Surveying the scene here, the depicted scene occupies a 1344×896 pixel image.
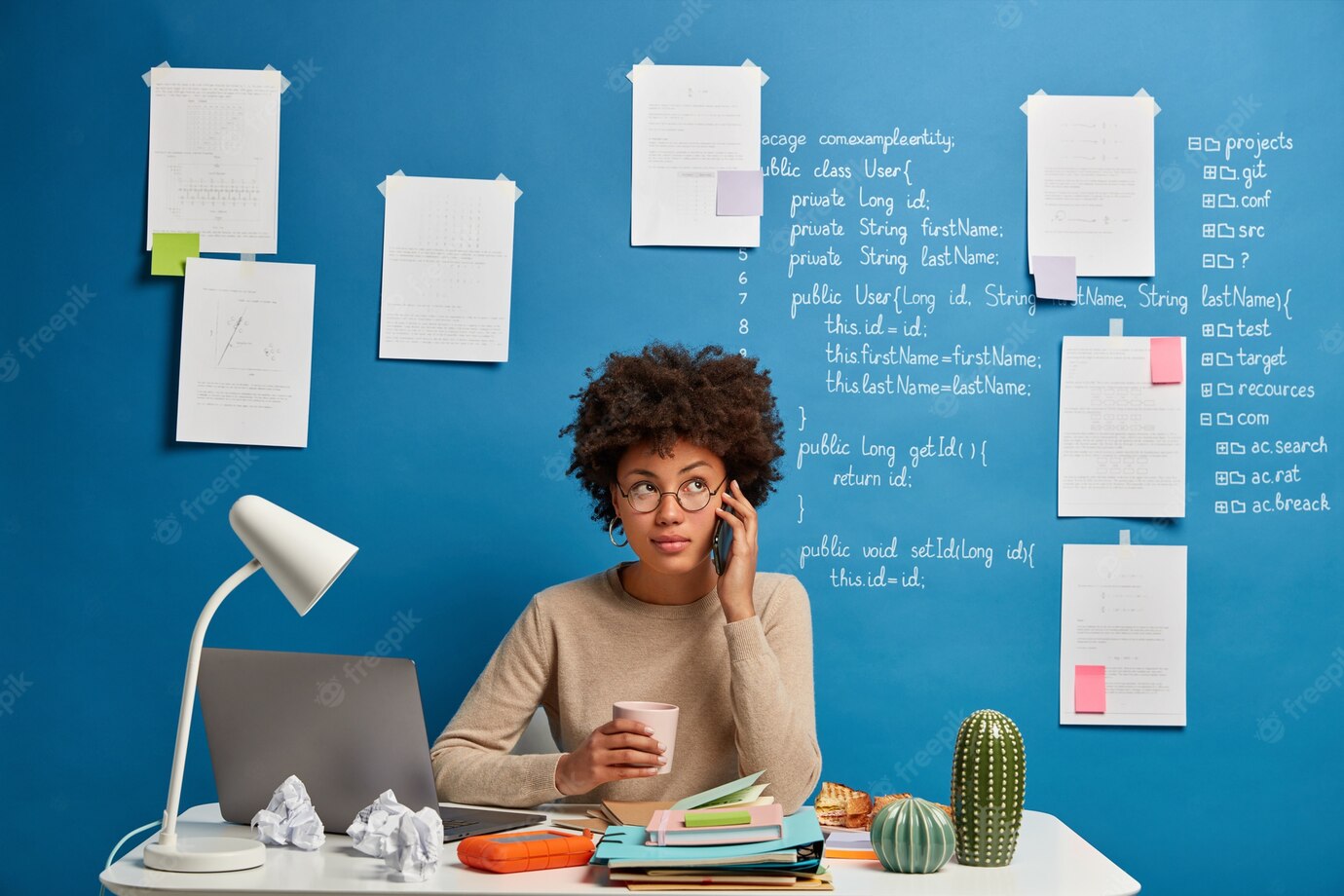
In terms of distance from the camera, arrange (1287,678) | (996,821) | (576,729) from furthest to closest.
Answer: (1287,678), (576,729), (996,821)

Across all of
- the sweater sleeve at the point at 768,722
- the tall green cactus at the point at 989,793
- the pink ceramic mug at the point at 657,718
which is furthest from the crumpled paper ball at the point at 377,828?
the tall green cactus at the point at 989,793

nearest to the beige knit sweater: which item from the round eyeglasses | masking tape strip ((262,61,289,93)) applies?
the round eyeglasses

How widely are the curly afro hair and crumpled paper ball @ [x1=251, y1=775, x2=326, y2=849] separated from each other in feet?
2.31

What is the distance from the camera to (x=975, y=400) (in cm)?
255

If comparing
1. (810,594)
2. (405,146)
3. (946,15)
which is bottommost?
(810,594)

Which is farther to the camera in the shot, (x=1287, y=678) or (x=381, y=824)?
(x=1287, y=678)

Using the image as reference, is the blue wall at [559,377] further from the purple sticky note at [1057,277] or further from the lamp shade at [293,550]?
the lamp shade at [293,550]

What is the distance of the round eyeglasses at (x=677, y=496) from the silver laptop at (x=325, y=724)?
0.51m

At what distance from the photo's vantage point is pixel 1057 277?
8.34 feet

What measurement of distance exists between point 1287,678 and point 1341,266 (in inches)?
33.9

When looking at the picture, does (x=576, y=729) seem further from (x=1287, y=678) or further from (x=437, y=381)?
(x=1287, y=678)

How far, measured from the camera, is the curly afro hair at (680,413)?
1927 mm

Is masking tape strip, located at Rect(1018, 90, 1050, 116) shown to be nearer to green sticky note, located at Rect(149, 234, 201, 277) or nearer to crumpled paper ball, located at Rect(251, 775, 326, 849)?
green sticky note, located at Rect(149, 234, 201, 277)

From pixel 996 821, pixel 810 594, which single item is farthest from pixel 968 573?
pixel 996 821
